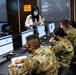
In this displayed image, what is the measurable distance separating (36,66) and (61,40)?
4.75 feet

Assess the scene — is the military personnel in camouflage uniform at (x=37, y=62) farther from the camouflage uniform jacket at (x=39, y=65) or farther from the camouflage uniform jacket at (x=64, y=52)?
the camouflage uniform jacket at (x=64, y=52)

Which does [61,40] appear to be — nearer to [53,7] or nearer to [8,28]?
[8,28]

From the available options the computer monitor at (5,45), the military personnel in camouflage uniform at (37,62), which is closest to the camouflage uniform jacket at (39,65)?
the military personnel in camouflage uniform at (37,62)

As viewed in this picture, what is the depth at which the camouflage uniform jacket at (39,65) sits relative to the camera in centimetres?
199

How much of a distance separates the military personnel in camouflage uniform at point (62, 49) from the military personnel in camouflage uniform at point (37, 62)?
3.30 ft

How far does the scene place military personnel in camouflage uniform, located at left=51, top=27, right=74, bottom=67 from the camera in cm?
331

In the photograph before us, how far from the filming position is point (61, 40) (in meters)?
3.39

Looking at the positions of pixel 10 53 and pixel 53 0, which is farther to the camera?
pixel 53 0

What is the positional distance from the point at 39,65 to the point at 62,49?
132cm

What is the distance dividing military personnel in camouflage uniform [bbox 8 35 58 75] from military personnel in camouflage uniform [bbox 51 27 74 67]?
3.30 feet

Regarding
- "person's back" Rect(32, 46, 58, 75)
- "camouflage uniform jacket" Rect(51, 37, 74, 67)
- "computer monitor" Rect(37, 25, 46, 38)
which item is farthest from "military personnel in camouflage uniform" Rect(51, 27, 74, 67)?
"computer monitor" Rect(37, 25, 46, 38)

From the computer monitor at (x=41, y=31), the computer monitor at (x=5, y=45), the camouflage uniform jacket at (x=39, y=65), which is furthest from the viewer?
the computer monitor at (x=41, y=31)

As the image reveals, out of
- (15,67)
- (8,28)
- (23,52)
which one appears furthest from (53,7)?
(15,67)

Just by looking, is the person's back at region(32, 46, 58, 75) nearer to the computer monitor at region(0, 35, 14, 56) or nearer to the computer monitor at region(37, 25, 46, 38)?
the computer monitor at region(0, 35, 14, 56)
